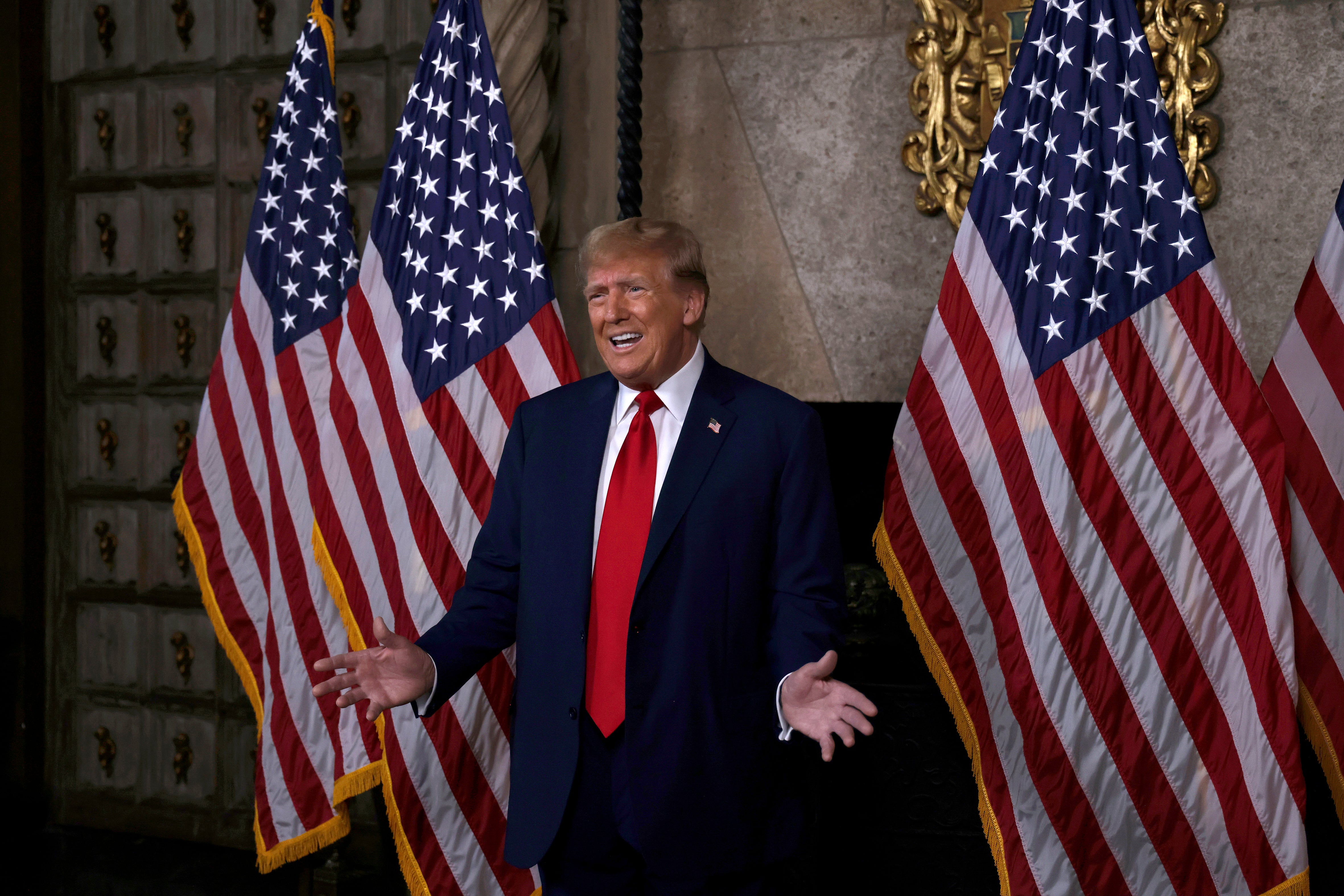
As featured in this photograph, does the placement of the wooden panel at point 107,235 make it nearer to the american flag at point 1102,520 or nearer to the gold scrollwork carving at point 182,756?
the gold scrollwork carving at point 182,756

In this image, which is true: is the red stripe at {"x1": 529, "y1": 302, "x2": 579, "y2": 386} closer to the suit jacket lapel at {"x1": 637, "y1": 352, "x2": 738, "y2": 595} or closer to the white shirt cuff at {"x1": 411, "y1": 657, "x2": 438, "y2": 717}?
the suit jacket lapel at {"x1": 637, "y1": 352, "x2": 738, "y2": 595}

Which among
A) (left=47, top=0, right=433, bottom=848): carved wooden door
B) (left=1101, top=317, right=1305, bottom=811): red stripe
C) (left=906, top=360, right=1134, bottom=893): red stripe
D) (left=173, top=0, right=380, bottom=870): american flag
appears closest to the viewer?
(left=1101, top=317, right=1305, bottom=811): red stripe

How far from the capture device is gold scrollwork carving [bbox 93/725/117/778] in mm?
4668

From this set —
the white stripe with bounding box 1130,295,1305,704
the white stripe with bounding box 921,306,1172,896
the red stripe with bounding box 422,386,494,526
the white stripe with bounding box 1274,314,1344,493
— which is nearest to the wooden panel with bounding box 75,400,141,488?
the red stripe with bounding box 422,386,494,526

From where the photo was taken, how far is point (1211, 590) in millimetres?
2676

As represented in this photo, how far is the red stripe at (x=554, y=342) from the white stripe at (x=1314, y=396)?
1756 millimetres

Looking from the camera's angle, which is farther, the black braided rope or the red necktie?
the black braided rope

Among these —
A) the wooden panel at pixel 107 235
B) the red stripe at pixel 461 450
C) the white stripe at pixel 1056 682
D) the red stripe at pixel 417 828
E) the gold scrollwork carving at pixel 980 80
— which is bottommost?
the red stripe at pixel 417 828

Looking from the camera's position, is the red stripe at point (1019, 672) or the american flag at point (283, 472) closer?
the red stripe at point (1019, 672)

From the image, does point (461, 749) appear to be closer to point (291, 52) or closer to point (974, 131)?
point (974, 131)

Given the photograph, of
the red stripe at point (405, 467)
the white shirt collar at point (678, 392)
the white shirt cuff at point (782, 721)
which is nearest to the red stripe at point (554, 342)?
the red stripe at point (405, 467)

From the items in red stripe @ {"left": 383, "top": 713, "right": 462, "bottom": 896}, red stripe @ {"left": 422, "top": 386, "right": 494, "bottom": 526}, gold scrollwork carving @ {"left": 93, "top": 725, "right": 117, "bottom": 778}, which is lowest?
gold scrollwork carving @ {"left": 93, "top": 725, "right": 117, "bottom": 778}

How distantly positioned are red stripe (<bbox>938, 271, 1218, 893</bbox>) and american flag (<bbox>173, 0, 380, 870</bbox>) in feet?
6.00

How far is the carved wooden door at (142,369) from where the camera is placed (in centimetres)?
444
